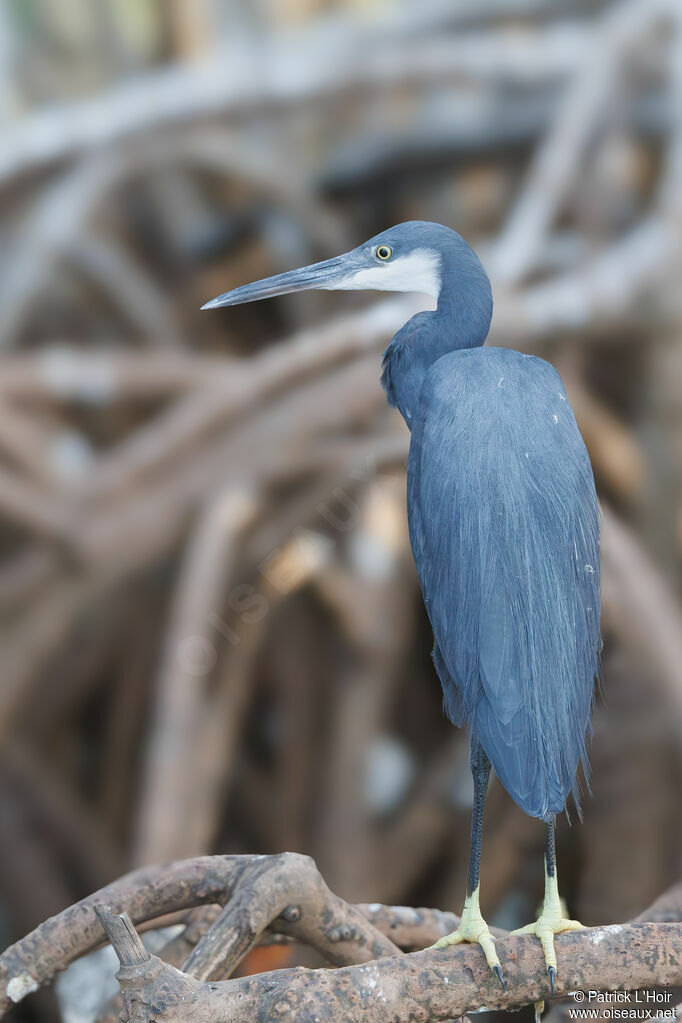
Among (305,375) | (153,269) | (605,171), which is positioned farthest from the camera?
(153,269)

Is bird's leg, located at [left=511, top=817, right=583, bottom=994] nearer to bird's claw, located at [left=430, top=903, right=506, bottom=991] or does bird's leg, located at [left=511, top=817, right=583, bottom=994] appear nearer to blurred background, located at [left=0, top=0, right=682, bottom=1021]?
bird's claw, located at [left=430, top=903, right=506, bottom=991]

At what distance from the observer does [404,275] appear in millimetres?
554

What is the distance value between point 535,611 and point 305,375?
0.91m

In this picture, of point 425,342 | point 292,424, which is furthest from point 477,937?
point 292,424

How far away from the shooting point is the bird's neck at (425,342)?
559mm

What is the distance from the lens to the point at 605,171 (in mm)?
1928

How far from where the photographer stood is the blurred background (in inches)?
56.8

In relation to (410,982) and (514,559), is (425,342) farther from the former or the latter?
(410,982)

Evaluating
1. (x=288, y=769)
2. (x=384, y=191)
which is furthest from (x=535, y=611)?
(x=384, y=191)

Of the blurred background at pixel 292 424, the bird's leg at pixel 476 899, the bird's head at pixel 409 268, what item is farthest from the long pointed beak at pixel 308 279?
the blurred background at pixel 292 424

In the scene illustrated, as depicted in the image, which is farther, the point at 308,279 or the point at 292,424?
the point at 292,424

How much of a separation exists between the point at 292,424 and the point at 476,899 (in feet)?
3.12

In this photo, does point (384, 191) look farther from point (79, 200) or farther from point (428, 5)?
point (79, 200)

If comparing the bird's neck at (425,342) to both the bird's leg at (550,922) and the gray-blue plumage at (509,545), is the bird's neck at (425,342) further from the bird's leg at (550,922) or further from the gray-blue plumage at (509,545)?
the bird's leg at (550,922)
